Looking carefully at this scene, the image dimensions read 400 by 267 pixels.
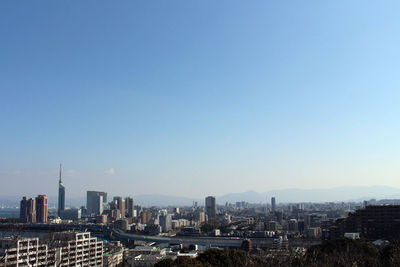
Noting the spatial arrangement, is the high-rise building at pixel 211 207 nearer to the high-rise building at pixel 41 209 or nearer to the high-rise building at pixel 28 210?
the high-rise building at pixel 41 209

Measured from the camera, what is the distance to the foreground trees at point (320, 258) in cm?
870

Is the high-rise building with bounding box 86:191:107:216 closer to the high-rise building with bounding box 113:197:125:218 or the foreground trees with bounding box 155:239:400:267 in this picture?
the high-rise building with bounding box 113:197:125:218

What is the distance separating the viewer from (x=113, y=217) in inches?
2640

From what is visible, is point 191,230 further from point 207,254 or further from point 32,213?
point 207,254

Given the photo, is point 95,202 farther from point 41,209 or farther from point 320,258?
point 320,258

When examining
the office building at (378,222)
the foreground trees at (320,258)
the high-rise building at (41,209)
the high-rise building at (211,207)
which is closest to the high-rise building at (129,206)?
the high-rise building at (211,207)

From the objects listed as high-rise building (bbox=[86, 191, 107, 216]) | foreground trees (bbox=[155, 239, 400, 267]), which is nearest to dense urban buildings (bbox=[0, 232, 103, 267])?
foreground trees (bbox=[155, 239, 400, 267])

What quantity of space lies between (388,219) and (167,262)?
17.0 metres

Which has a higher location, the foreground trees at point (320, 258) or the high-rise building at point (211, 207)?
the foreground trees at point (320, 258)

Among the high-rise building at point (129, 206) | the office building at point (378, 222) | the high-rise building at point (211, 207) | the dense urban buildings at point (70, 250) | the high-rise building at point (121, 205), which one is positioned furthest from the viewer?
the high-rise building at point (129, 206)

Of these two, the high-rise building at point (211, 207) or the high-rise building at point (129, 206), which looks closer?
the high-rise building at point (211, 207)

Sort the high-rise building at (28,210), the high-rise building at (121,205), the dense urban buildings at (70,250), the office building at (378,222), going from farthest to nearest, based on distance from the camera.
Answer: the high-rise building at (121,205) → the high-rise building at (28,210) → the office building at (378,222) → the dense urban buildings at (70,250)

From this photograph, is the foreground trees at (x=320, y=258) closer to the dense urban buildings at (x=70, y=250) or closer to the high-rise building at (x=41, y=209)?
the dense urban buildings at (x=70, y=250)

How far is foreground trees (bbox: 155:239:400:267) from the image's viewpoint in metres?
8.70
